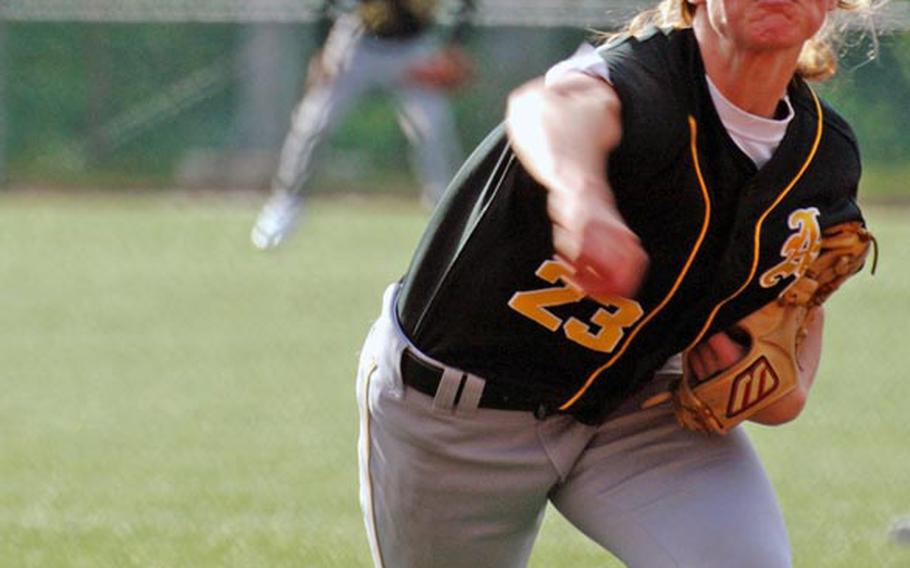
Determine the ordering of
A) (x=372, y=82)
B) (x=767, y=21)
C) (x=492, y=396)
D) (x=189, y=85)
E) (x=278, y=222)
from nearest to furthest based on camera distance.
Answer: (x=767, y=21), (x=492, y=396), (x=372, y=82), (x=278, y=222), (x=189, y=85)

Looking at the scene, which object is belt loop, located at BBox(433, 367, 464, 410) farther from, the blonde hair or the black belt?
the blonde hair

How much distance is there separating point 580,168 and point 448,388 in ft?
2.42

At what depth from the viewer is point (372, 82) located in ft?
48.9

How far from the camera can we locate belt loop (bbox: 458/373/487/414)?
332 centimetres

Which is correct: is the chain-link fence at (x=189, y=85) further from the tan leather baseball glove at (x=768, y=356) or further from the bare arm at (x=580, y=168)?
the bare arm at (x=580, y=168)

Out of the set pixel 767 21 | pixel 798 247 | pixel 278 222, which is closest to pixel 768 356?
pixel 798 247

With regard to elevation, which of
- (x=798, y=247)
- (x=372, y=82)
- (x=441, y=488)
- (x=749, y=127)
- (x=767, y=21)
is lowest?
(x=372, y=82)

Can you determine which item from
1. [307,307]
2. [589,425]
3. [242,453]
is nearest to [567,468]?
[589,425]

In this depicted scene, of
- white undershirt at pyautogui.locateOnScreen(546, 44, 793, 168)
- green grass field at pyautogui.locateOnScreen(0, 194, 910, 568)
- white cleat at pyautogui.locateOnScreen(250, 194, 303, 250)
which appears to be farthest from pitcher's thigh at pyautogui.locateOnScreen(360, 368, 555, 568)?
white cleat at pyautogui.locateOnScreen(250, 194, 303, 250)

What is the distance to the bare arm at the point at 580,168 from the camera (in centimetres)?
245

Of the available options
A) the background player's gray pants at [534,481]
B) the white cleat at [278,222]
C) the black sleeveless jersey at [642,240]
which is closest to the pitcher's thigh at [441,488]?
the background player's gray pants at [534,481]

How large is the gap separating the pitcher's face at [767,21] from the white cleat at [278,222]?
11855 millimetres

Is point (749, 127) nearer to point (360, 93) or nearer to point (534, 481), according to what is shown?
point (534, 481)

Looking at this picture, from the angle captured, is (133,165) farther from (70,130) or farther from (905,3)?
(905,3)
